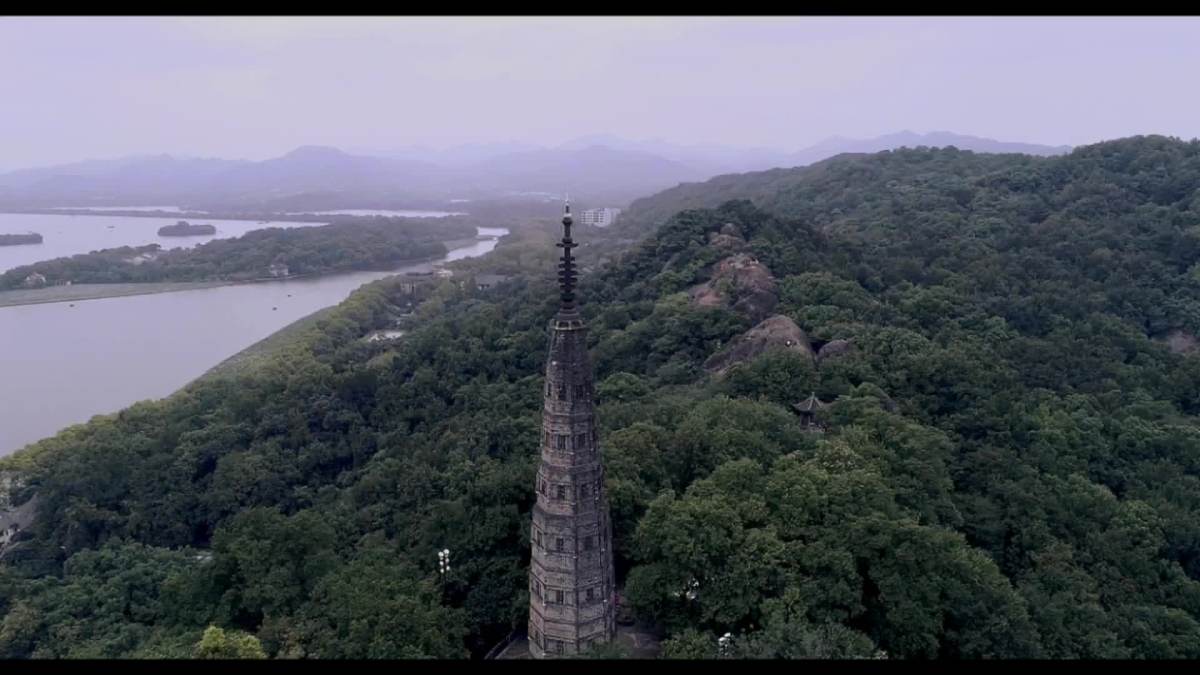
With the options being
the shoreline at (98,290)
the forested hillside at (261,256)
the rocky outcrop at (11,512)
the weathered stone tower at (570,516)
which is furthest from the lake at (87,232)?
the weathered stone tower at (570,516)

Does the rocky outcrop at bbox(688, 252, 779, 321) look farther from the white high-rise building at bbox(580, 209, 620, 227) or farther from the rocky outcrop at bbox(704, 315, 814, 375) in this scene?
the white high-rise building at bbox(580, 209, 620, 227)

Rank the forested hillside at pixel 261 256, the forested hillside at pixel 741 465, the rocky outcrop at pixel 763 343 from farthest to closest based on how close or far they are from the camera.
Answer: the forested hillside at pixel 261 256, the rocky outcrop at pixel 763 343, the forested hillside at pixel 741 465

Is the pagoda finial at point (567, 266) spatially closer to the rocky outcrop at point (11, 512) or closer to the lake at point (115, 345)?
the rocky outcrop at point (11, 512)

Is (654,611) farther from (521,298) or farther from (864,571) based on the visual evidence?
(521,298)

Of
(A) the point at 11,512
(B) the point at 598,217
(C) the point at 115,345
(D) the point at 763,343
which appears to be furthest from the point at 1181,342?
(B) the point at 598,217

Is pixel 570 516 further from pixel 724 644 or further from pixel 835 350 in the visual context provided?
pixel 835 350

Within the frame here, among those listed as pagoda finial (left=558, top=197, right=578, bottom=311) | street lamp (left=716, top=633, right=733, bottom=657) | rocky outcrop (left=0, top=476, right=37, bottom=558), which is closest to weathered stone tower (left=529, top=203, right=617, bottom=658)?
pagoda finial (left=558, top=197, right=578, bottom=311)

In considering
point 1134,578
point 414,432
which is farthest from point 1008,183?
point 414,432
